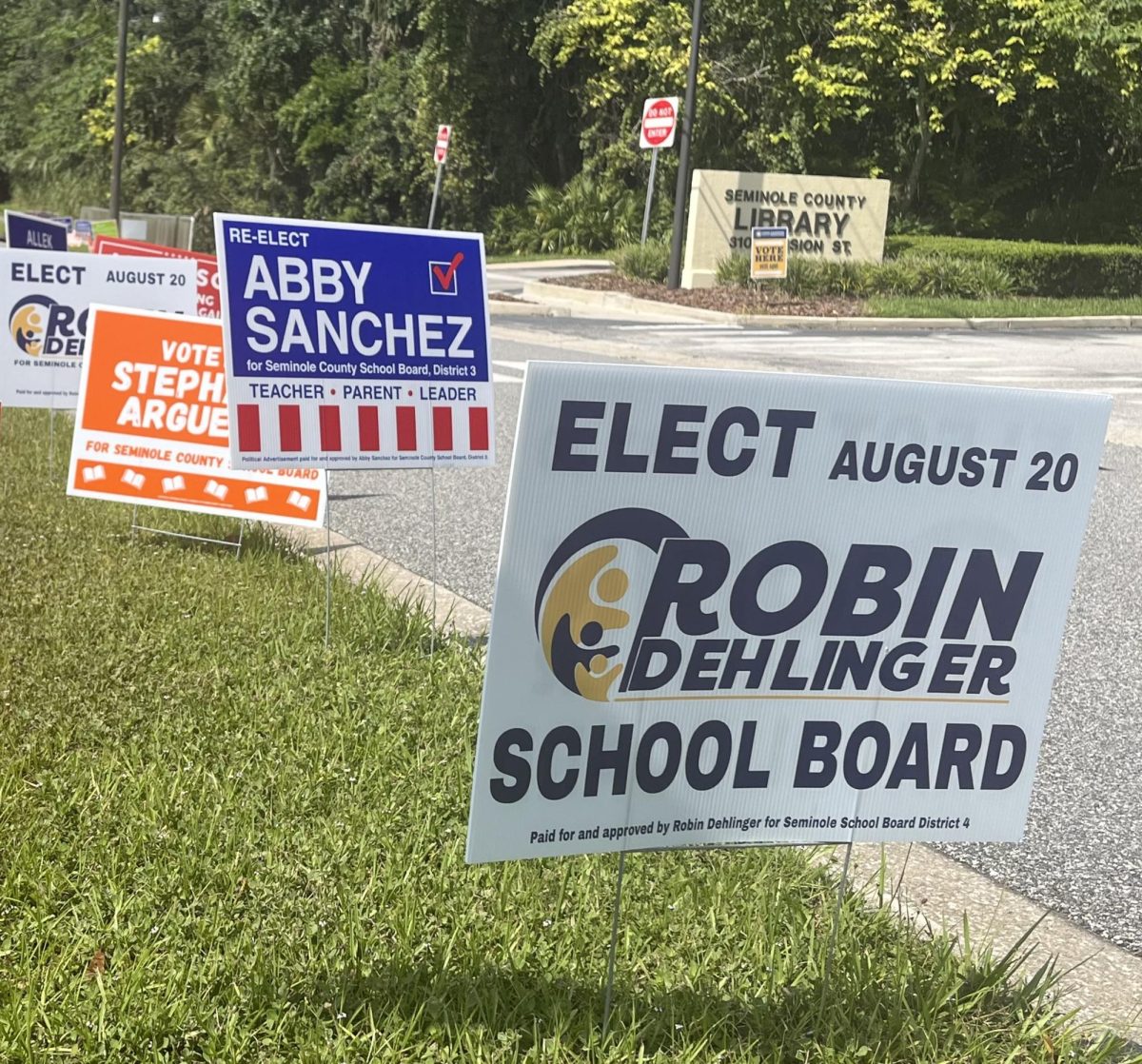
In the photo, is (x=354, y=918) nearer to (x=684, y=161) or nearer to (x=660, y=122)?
(x=684, y=161)

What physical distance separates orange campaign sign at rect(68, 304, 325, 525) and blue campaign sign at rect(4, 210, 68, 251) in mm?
4875

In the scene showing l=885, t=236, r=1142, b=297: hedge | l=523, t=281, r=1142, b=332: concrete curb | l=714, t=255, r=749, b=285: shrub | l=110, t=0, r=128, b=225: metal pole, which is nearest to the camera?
l=523, t=281, r=1142, b=332: concrete curb

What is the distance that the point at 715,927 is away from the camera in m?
3.18

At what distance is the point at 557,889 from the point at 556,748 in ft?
3.11

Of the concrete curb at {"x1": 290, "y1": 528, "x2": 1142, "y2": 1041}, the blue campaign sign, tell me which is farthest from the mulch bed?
the concrete curb at {"x1": 290, "y1": 528, "x2": 1142, "y2": 1041}

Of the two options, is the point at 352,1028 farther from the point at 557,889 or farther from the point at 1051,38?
the point at 1051,38

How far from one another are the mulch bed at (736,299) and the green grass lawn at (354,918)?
19.2 m

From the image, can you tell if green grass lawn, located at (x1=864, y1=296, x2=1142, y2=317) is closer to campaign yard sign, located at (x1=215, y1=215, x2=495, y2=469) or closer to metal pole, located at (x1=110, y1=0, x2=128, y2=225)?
metal pole, located at (x1=110, y1=0, x2=128, y2=225)

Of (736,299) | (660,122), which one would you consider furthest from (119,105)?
(736,299)

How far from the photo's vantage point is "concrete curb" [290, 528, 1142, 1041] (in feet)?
10.2

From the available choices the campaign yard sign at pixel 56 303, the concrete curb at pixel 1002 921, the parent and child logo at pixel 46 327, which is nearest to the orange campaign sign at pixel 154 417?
the campaign yard sign at pixel 56 303

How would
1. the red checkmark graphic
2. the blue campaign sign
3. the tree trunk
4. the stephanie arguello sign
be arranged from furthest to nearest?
the tree trunk → the blue campaign sign → the red checkmark graphic → the stephanie arguello sign

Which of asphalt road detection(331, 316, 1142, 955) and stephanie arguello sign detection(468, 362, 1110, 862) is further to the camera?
asphalt road detection(331, 316, 1142, 955)

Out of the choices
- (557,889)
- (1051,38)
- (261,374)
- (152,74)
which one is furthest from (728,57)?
(557,889)
